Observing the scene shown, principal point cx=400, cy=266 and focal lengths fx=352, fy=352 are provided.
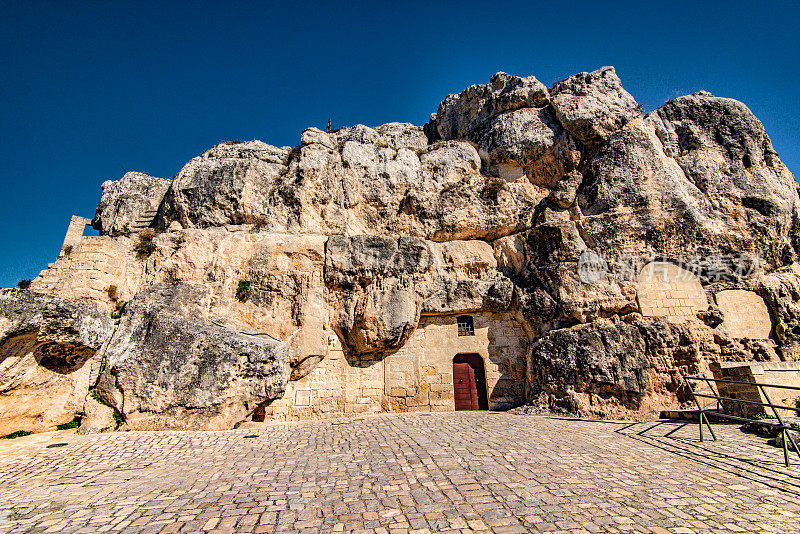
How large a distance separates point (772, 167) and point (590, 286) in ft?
28.8

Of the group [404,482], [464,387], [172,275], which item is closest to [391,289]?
[464,387]

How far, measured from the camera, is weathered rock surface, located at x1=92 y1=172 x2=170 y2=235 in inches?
528

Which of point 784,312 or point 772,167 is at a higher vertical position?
point 772,167

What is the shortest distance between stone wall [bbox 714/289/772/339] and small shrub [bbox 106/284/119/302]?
18.3 metres

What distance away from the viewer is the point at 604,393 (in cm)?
999

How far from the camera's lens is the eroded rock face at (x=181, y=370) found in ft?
27.8

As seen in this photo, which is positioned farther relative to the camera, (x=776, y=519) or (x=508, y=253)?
(x=508, y=253)

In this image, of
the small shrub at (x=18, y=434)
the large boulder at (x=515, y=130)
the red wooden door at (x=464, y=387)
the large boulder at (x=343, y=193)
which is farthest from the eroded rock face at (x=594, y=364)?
the small shrub at (x=18, y=434)

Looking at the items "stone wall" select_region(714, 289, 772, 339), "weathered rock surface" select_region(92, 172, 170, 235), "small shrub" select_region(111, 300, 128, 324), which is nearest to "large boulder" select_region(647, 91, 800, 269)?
"stone wall" select_region(714, 289, 772, 339)

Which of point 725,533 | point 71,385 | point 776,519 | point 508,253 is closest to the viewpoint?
point 725,533

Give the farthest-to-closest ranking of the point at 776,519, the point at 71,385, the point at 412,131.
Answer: the point at 412,131
the point at 71,385
the point at 776,519

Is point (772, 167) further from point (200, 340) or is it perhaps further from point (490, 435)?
point (200, 340)

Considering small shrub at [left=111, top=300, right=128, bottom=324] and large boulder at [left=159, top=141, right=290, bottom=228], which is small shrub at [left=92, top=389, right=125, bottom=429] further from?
large boulder at [left=159, top=141, right=290, bottom=228]

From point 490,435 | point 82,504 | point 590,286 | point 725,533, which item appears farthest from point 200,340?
point 590,286
